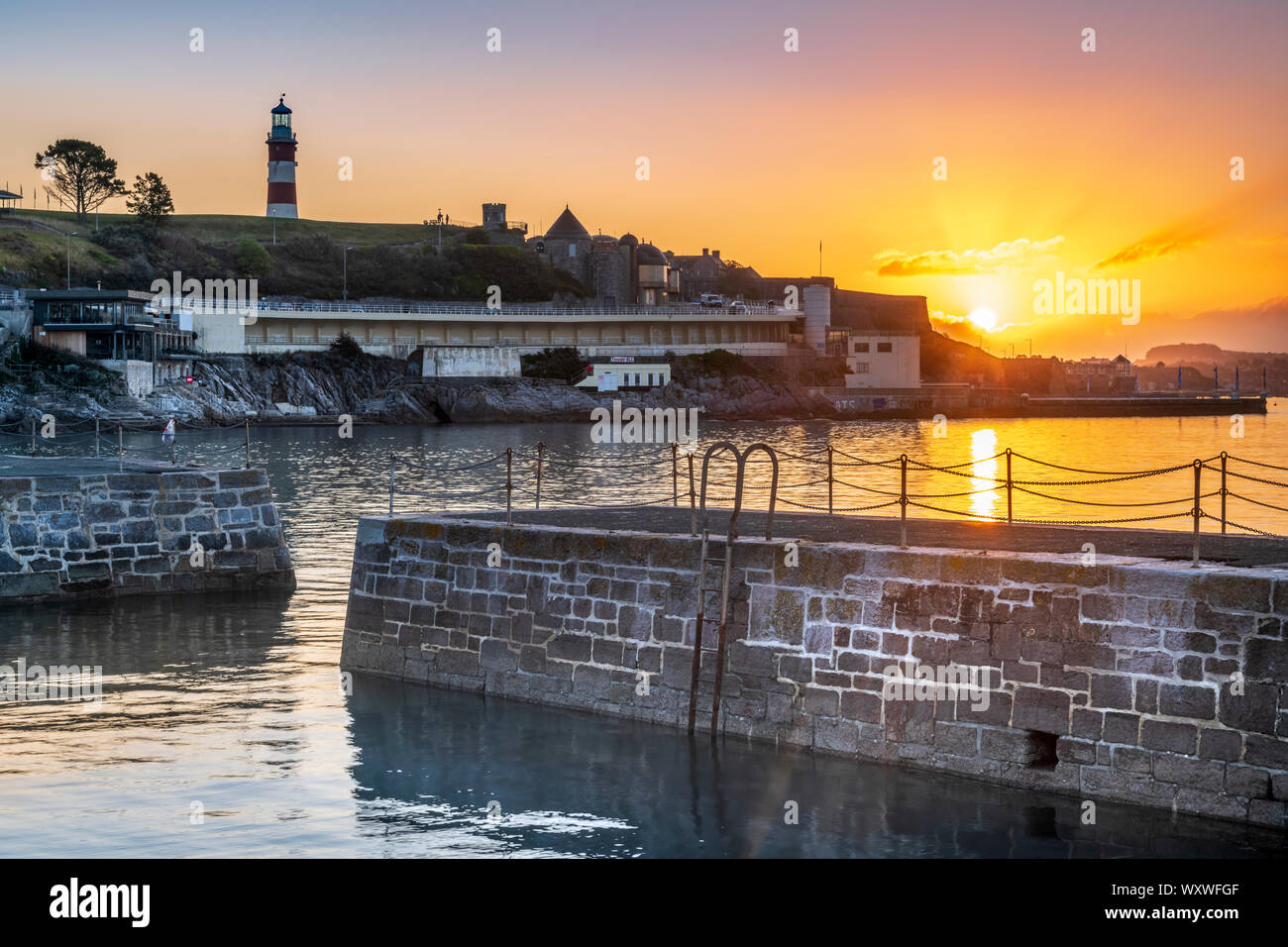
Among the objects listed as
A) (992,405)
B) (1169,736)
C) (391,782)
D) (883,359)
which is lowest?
(391,782)

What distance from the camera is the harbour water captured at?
12039 mm

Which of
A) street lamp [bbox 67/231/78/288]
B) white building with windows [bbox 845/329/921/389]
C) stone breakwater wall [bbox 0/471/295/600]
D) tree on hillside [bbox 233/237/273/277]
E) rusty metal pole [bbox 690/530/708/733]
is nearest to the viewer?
rusty metal pole [bbox 690/530/708/733]

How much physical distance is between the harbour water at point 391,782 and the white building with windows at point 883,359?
12378cm

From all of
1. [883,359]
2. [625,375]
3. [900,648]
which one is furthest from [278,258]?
[900,648]

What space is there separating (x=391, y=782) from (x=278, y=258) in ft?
473

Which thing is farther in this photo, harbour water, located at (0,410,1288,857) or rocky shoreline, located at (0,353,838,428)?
rocky shoreline, located at (0,353,838,428)

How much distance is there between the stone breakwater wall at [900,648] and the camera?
465 inches

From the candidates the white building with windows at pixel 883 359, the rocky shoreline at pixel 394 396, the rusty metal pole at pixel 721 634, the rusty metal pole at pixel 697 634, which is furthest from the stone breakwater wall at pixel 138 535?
the white building with windows at pixel 883 359

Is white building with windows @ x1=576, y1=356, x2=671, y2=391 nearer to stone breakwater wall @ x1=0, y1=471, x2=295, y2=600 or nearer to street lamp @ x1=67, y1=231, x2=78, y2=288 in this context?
street lamp @ x1=67, y1=231, x2=78, y2=288

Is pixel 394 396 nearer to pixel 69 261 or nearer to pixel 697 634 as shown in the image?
pixel 69 261

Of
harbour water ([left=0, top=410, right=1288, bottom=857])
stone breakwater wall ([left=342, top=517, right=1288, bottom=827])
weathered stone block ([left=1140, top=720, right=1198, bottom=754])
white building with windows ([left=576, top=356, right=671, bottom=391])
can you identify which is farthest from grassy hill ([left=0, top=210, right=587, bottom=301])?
weathered stone block ([left=1140, top=720, right=1198, bottom=754])

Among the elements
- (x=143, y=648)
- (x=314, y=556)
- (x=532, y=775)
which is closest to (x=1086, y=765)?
(x=532, y=775)

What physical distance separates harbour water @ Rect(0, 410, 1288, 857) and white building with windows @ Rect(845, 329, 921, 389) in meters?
124

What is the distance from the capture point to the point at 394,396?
114m
